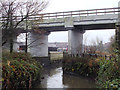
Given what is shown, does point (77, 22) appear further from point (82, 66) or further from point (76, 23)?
point (82, 66)

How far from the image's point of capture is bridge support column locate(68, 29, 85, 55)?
1830 centimetres

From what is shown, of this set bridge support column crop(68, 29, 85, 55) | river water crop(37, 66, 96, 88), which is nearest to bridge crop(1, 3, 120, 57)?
bridge support column crop(68, 29, 85, 55)

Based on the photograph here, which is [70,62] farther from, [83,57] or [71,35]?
[71,35]

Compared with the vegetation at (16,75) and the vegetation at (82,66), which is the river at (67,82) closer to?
the vegetation at (82,66)

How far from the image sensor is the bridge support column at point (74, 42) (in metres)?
18.3

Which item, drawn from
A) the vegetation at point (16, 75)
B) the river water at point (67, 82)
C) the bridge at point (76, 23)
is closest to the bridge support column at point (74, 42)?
the bridge at point (76, 23)

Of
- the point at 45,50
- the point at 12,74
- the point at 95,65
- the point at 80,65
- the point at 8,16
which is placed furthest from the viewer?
the point at 45,50

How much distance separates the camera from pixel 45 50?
72.1 feet

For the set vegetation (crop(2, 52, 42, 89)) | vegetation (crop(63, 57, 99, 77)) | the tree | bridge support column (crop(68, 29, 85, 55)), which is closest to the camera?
vegetation (crop(2, 52, 42, 89))

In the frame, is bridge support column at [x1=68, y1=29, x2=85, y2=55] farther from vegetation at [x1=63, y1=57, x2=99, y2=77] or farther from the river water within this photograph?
the river water

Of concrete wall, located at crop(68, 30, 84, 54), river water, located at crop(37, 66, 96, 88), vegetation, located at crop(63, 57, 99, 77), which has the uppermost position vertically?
concrete wall, located at crop(68, 30, 84, 54)

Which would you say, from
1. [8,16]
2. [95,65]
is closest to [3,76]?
[8,16]

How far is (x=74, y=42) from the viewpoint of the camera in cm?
1881

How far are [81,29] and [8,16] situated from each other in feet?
37.8
